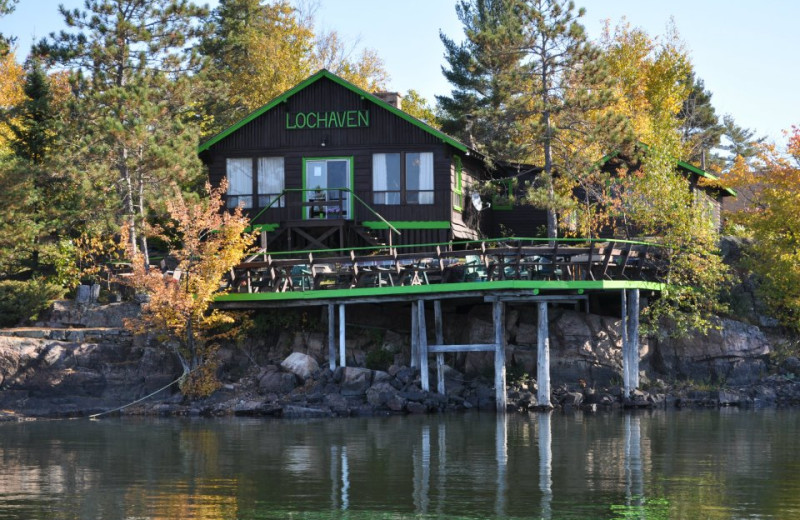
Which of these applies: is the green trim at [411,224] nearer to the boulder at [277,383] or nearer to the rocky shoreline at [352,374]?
the rocky shoreline at [352,374]

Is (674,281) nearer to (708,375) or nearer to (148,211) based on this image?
(708,375)

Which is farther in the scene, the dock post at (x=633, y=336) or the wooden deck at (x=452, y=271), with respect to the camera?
the dock post at (x=633, y=336)

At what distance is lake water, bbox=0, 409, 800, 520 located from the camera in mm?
18203

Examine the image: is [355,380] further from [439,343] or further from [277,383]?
[439,343]

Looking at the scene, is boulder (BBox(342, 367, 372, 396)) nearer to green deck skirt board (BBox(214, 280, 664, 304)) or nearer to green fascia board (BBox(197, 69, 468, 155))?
green deck skirt board (BBox(214, 280, 664, 304))

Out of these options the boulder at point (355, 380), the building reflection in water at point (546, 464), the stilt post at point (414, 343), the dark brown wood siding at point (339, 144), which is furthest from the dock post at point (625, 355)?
the dark brown wood siding at point (339, 144)

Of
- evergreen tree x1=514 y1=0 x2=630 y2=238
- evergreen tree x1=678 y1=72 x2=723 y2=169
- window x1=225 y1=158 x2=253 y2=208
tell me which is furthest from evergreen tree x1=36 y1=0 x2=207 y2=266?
evergreen tree x1=678 y1=72 x2=723 y2=169

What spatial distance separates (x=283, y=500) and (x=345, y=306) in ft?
62.6

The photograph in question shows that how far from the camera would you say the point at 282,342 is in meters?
37.3

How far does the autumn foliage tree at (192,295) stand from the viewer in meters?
34.9

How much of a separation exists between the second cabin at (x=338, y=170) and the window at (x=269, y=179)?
35mm

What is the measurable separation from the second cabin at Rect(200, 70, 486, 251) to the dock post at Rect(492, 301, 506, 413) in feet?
22.9

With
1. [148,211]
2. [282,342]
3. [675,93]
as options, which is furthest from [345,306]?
[675,93]

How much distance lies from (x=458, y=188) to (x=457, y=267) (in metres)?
7.31
